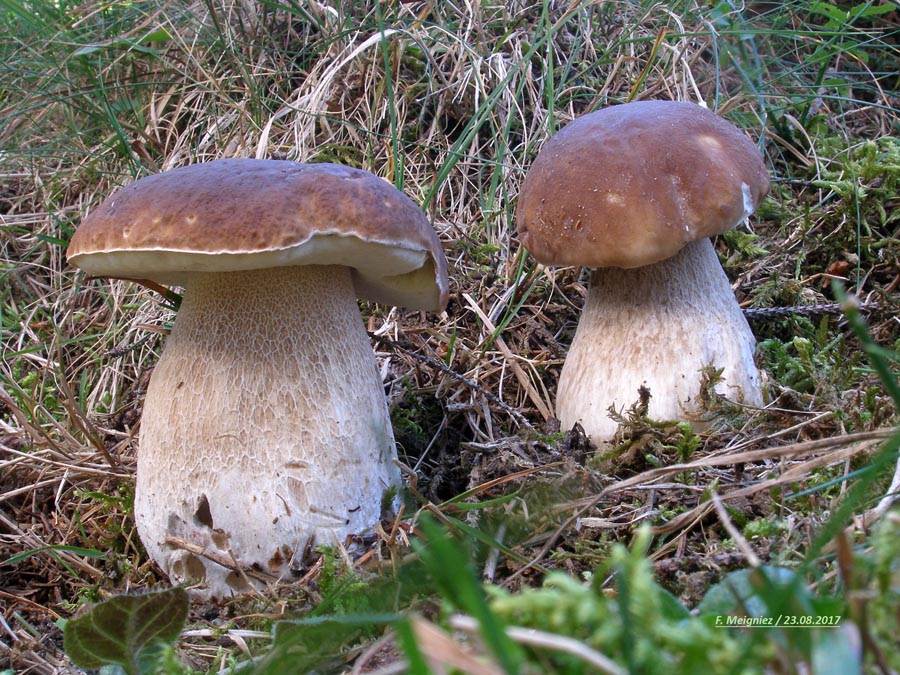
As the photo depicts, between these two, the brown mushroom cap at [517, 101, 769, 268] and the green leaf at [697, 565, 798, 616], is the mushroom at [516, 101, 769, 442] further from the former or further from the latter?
the green leaf at [697, 565, 798, 616]

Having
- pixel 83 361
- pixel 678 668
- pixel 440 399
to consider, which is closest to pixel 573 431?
pixel 440 399

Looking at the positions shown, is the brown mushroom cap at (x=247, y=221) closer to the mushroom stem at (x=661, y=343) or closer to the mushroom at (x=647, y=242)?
the mushroom at (x=647, y=242)

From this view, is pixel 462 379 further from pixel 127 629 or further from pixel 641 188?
pixel 127 629

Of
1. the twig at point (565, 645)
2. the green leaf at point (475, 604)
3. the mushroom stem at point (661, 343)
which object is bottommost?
the mushroom stem at point (661, 343)

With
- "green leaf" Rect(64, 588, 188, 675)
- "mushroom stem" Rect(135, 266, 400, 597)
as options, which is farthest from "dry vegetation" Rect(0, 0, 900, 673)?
"green leaf" Rect(64, 588, 188, 675)

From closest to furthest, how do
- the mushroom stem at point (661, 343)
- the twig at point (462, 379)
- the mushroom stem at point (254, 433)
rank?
the mushroom stem at point (254, 433) < the mushroom stem at point (661, 343) < the twig at point (462, 379)

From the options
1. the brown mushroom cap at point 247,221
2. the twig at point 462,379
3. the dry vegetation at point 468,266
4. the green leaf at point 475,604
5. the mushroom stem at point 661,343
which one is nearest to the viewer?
the green leaf at point 475,604

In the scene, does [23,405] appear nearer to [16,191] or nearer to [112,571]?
[112,571]

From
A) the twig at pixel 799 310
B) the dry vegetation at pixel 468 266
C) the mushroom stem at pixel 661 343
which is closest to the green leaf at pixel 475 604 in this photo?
the dry vegetation at pixel 468 266
